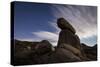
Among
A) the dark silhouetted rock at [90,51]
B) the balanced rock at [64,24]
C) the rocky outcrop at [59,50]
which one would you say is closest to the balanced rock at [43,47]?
the rocky outcrop at [59,50]

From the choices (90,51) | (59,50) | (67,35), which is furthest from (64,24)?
(90,51)

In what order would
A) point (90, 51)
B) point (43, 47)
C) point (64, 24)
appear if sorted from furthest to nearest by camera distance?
point (90, 51)
point (64, 24)
point (43, 47)

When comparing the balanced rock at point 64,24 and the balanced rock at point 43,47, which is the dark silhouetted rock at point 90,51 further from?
the balanced rock at point 43,47

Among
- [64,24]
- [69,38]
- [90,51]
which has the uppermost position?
[64,24]

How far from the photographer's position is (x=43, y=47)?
282 cm

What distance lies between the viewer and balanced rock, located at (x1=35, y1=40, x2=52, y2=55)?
279 cm

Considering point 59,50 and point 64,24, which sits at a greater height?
point 64,24

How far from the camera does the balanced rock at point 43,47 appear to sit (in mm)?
2785

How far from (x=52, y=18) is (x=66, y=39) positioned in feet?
1.12

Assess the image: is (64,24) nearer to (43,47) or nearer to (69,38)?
(69,38)

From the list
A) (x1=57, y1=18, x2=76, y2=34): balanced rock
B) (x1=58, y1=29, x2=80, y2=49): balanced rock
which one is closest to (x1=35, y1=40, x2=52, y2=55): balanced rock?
(x1=58, y1=29, x2=80, y2=49): balanced rock
